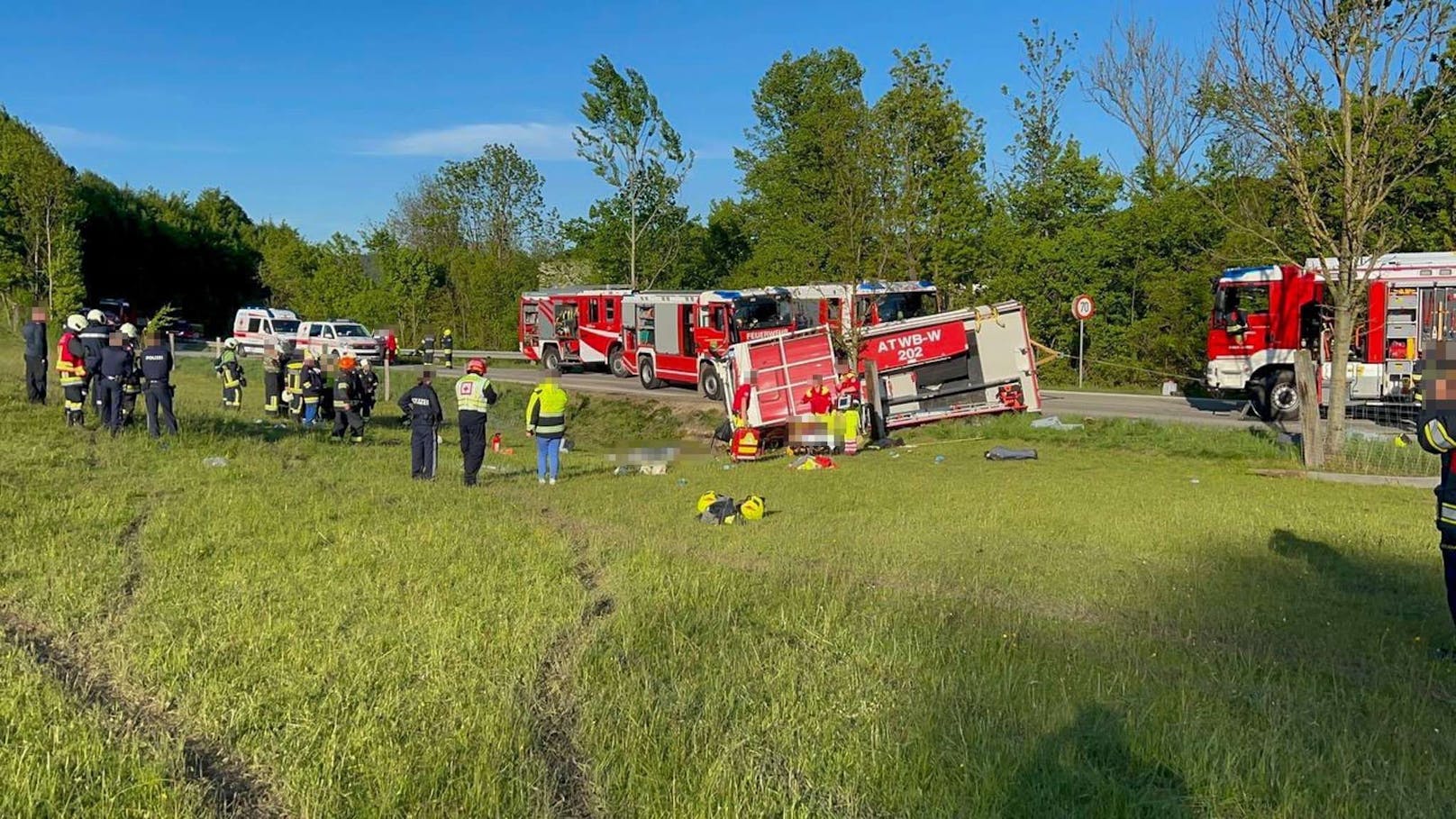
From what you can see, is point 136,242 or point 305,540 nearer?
point 305,540

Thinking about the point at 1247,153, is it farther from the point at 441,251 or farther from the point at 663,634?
the point at 441,251

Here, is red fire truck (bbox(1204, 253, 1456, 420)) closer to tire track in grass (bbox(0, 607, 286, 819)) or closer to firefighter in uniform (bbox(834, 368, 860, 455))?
firefighter in uniform (bbox(834, 368, 860, 455))

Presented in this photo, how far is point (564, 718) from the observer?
14.9 ft

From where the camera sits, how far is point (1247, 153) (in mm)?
32344

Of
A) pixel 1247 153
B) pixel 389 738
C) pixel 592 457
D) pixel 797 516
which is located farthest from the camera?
pixel 1247 153

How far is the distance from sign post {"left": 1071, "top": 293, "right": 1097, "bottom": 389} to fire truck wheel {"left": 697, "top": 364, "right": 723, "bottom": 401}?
33.9 feet

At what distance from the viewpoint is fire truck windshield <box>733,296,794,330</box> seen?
78.3 ft

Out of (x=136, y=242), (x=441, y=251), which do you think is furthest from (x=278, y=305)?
(x=441, y=251)

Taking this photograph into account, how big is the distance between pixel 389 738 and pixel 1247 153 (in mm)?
34447

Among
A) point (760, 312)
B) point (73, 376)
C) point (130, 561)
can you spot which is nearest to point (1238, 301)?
point (760, 312)

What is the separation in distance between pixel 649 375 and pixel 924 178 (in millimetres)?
10039

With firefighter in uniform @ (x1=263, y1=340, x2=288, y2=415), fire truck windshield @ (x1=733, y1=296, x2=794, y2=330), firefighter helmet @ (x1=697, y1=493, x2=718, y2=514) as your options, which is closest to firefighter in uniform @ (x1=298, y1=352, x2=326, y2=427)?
firefighter in uniform @ (x1=263, y1=340, x2=288, y2=415)

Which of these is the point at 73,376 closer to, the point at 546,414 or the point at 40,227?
the point at 546,414

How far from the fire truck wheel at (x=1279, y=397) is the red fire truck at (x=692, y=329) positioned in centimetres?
932
